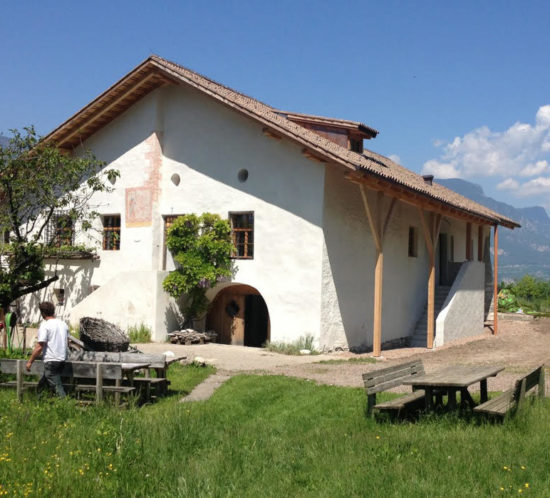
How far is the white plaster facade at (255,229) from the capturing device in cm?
1525

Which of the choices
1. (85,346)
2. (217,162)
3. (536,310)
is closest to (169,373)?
(85,346)

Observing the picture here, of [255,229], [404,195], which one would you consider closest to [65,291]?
[255,229]

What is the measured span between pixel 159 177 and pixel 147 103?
218 cm

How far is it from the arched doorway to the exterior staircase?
4.68 m

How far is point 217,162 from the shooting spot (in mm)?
16812

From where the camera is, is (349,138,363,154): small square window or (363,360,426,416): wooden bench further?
(349,138,363,154): small square window

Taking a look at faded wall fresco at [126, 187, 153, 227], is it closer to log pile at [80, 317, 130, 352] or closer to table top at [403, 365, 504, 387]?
log pile at [80, 317, 130, 352]

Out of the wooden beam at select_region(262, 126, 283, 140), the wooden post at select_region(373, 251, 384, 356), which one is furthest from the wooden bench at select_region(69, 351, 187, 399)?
the wooden beam at select_region(262, 126, 283, 140)

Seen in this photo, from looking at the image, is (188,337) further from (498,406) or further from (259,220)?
(498,406)

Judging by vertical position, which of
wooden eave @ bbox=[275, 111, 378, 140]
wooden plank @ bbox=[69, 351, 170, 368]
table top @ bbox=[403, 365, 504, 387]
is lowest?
wooden plank @ bbox=[69, 351, 170, 368]

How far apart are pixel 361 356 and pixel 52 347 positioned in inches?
330

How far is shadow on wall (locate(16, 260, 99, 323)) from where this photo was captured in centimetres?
1886

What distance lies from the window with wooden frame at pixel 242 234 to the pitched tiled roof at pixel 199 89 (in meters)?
2.40

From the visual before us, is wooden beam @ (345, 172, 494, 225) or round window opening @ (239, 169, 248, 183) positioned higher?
round window opening @ (239, 169, 248, 183)
